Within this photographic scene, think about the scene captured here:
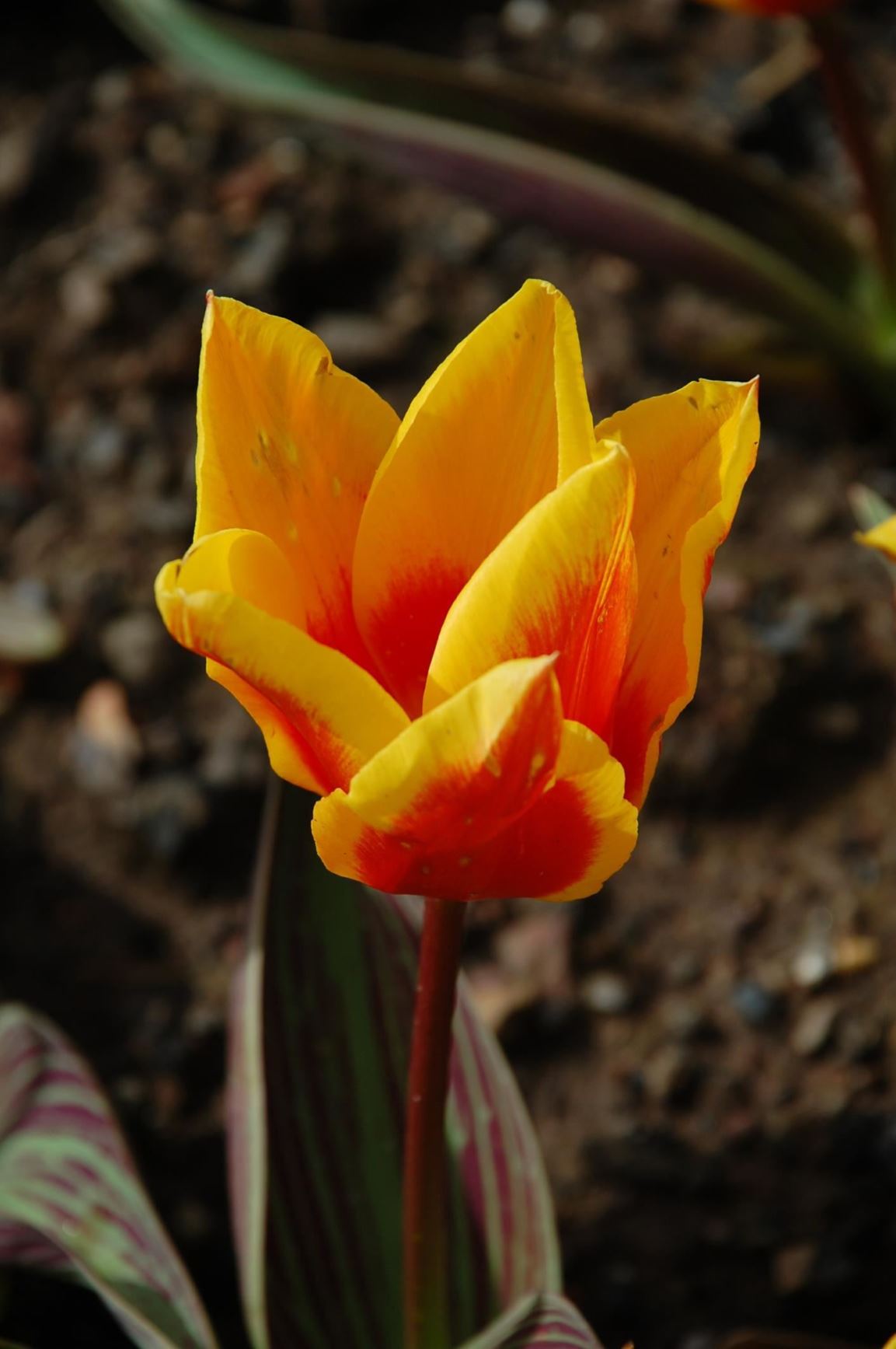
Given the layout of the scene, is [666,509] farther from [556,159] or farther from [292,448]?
[556,159]

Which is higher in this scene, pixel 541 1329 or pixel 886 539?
pixel 886 539

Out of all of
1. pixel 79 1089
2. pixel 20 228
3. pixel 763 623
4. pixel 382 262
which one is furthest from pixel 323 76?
pixel 79 1089

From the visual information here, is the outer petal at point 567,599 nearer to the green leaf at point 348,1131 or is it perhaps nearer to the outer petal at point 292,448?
the outer petal at point 292,448

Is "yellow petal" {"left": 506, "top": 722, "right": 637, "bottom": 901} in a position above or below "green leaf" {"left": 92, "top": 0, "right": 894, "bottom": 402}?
above

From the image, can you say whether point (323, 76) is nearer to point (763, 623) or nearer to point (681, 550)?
point (763, 623)

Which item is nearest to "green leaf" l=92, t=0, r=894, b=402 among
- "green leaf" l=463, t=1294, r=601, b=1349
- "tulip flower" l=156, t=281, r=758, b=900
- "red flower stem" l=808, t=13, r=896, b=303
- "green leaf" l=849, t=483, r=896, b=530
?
"red flower stem" l=808, t=13, r=896, b=303

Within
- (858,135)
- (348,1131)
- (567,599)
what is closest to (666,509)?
(567,599)

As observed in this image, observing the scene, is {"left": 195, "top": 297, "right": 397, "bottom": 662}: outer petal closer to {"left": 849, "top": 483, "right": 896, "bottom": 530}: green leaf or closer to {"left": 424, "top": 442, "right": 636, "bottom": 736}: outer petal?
{"left": 424, "top": 442, "right": 636, "bottom": 736}: outer petal

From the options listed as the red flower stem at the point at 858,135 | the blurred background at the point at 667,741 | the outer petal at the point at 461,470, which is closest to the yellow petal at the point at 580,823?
the outer petal at the point at 461,470
